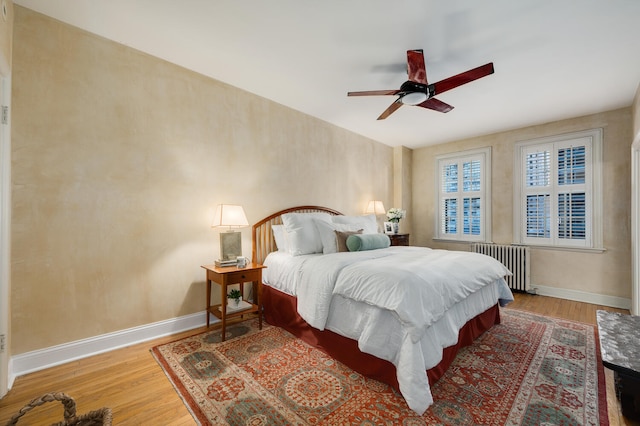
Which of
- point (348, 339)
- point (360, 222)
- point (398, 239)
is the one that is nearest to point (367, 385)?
point (348, 339)

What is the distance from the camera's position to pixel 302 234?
124 inches

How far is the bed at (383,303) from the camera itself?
5.73 feet

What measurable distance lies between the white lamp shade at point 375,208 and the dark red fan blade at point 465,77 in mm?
2675

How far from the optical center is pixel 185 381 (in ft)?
6.38

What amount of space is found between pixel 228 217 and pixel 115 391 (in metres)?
1.54

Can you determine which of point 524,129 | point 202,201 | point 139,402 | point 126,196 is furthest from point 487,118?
point 139,402

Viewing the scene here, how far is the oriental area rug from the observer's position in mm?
1624

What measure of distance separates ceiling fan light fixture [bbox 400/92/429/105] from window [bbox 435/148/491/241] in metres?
2.97

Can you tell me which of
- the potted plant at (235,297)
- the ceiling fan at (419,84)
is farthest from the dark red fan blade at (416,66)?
the potted plant at (235,297)

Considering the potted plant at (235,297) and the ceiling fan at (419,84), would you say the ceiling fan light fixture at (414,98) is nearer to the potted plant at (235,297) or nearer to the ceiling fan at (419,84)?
the ceiling fan at (419,84)

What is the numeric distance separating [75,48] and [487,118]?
480 centimetres

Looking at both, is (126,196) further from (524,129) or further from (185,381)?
(524,129)

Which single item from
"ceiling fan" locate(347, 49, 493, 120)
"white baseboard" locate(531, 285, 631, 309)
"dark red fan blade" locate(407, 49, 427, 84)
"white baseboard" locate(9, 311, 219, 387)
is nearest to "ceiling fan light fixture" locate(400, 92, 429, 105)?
"ceiling fan" locate(347, 49, 493, 120)

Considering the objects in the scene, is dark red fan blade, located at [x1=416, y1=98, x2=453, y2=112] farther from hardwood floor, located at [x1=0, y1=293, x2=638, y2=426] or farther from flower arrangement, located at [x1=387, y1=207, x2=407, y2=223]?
hardwood floor, located at [x1=0, y1=293, x2=638, y2=426]
